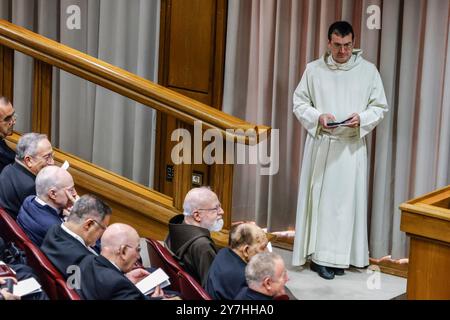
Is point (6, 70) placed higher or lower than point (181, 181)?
higher

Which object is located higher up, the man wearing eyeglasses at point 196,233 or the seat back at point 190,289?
the man wearing eyeglasses at point 196,233

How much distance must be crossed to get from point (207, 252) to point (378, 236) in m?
2.35

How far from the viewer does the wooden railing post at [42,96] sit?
5.27 meters

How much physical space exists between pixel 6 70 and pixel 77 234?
1740 mm

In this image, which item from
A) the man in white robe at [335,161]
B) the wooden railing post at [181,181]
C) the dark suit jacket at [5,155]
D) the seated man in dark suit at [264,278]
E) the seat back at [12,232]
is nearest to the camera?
the seated man in dark suit at [264,278]

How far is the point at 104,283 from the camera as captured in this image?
3590mm

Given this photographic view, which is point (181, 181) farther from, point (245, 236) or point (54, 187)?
point (245, 236)

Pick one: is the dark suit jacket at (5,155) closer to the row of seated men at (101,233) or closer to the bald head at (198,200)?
the row of seated men at (101,233)


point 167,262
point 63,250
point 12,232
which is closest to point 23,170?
point 12,232

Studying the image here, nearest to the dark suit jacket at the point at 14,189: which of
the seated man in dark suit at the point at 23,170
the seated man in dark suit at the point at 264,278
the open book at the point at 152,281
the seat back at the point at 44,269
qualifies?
the seated man in dark suit at the point at 23,170

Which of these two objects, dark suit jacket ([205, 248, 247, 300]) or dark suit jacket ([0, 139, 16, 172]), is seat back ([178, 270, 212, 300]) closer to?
dark suit jacket ([205, 248, 247, 300])

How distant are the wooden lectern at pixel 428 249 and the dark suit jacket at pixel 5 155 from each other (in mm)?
2331

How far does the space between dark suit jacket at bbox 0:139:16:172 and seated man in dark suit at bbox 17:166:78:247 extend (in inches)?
26.3

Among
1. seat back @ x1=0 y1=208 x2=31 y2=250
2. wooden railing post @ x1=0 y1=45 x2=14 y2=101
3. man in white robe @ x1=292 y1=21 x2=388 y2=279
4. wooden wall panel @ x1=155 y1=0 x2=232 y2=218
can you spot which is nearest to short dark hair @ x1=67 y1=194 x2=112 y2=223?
seat back @ x1=0 y1=208 x2=31 y2=250
